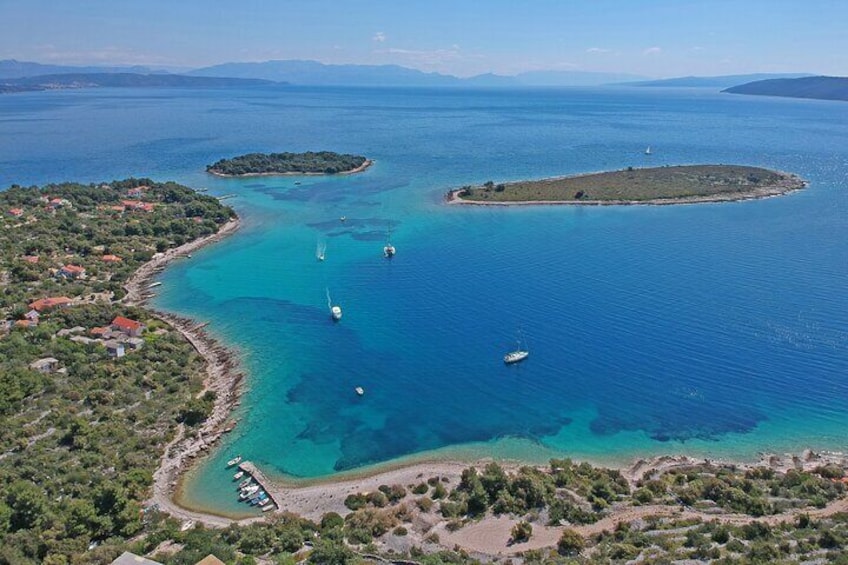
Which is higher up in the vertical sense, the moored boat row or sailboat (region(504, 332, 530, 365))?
sailboat (region(504, 332, 530, 365))

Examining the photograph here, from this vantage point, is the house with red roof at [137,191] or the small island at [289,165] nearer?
the house with red roof at [137,191]

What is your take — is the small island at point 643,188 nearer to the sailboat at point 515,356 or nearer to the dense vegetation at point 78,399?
the sailboat at point 515,356

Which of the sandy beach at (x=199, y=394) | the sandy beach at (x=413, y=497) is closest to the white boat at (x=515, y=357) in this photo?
the sandy beach at (x=413, y=497)

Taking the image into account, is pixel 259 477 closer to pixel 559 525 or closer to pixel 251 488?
pixel 251 488

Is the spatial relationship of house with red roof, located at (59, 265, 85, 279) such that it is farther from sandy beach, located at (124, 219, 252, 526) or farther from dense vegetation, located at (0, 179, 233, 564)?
sandy beach, located at (124, 219, 252, 526)

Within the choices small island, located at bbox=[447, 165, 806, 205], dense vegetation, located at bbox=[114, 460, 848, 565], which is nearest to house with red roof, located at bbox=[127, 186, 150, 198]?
small island, located at bbox=[447, 165, 806, 205]
